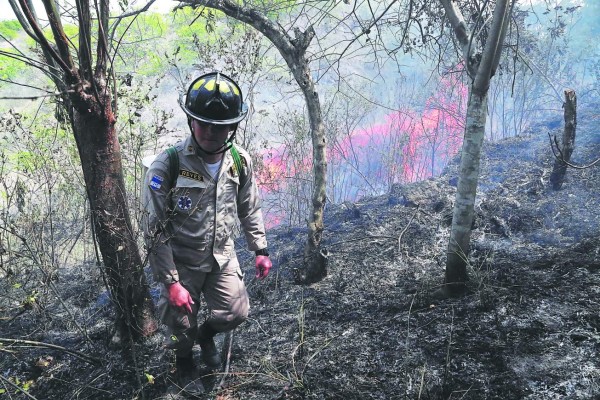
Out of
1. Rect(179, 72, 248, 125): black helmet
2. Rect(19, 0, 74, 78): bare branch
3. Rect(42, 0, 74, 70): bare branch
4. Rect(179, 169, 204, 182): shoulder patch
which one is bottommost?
Rect(179, 169, 204, 182): shoulder patch

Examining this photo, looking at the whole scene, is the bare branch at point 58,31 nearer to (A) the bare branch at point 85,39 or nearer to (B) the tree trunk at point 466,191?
(A) the bare branch at point 85,39

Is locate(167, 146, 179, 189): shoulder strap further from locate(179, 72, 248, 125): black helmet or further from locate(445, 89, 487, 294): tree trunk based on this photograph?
locate(445, 89, 487, 294): tree trunk

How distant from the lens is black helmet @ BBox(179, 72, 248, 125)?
82.9 inches

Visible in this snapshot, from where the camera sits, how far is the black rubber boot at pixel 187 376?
2355 millimetres

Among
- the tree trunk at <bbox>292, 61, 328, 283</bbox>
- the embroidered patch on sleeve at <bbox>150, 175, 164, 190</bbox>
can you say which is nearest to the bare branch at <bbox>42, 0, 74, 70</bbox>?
the embroidered patch on sleeve at <bbox>150, 175, 164, 190</bbox>

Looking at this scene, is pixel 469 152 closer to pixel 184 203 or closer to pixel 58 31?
pixel 184 203

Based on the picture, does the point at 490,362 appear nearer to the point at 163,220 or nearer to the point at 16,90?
the point at 163,220

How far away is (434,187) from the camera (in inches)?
303

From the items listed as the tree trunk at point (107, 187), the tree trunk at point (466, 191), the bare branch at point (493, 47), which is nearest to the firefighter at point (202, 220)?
the tree trunk at point (107, 187)

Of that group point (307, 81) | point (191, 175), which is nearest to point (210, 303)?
point (191, 175)

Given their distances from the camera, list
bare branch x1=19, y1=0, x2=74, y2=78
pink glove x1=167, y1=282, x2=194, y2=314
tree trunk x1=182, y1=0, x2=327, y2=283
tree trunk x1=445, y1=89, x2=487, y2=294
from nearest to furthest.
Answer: bare branch x1=19, y1=0, x2=74, y2=78
pink glove x1=167, y1=282, x2=194, y2=314
tree trunk x1=445, y1=89, x2=487, y2=294
tree trunk x1=182, y1=0, x2=327, y2=283

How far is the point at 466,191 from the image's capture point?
2.99 m

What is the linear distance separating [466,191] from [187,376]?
8.11 feet

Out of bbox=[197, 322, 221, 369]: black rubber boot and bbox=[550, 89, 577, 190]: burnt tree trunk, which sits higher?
bbox=[550, 89, 577, 190]: burnt tree trunk
